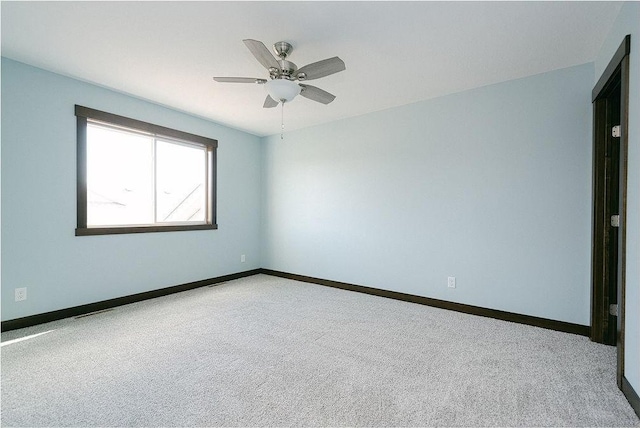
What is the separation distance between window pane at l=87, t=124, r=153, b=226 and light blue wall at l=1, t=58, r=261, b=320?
0.70 ft

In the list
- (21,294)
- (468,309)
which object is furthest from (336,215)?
(21,294)

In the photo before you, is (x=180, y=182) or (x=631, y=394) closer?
(x=631, y=394)

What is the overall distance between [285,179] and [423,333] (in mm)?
3132

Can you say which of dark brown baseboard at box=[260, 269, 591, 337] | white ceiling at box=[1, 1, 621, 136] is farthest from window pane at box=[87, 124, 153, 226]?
dark brown baseboard at box=[260, 269, 591, 337]

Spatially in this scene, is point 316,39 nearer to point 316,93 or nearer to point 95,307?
point 316,93

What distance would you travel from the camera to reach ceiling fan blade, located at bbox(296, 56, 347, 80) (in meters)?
1.97

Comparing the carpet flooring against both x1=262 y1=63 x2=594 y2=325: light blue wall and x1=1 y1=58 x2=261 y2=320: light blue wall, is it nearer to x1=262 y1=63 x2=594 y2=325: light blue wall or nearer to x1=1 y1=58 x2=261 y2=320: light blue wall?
x1=1 y1=58 x2=261 y2=320: light blue wall

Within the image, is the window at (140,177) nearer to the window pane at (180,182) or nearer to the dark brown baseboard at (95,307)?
the window pane at (180,182)

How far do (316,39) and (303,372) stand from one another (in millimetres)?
2396

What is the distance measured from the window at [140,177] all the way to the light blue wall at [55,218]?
0.32 ft

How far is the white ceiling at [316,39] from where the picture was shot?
1.87 meters

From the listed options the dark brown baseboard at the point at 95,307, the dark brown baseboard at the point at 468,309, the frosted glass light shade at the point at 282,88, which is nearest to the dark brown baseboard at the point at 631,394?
the dark brown baseboard at the point at 468,309

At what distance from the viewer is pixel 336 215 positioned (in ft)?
13.8

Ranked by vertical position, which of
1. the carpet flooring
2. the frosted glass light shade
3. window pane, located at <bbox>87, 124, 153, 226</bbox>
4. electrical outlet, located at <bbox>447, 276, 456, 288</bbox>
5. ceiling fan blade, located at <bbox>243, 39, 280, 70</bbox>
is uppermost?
ceiling fan blade, located at <bbox>243, 39, 280, 70</bbox>
